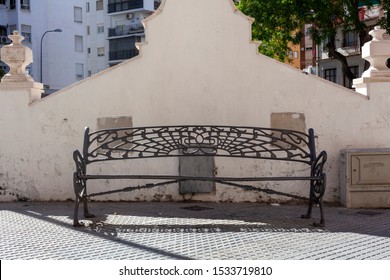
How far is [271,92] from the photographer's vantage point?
8.62 metres

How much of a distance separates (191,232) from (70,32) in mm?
56278

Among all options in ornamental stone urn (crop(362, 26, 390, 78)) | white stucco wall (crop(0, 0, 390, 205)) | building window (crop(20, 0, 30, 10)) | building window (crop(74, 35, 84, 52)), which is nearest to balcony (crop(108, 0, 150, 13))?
building window (crop(74, 35, 84, 52))

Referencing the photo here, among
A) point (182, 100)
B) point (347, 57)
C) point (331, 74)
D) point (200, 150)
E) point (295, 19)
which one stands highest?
point (347, 57)

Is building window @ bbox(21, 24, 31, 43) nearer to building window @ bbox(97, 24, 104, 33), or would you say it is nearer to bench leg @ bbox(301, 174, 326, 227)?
building window @ bbox(97, 24, 104, 33)

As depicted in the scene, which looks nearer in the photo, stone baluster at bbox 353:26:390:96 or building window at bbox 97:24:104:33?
stone baluster at bbox 353:26:390:96

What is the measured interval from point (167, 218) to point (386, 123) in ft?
10.9

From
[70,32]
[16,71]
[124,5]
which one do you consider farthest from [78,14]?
[16,71]

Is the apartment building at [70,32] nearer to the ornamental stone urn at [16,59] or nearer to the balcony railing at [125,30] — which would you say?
the balcony railing at [125,30]

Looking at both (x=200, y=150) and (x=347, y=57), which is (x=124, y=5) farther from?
(x=200, y=150)

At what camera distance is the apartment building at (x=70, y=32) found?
55.3 metres

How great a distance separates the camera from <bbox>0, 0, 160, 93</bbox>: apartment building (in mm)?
55281

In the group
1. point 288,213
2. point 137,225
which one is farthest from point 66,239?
point 288,213

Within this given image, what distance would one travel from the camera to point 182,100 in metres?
8.67

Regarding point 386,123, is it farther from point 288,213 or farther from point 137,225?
point 137,225
